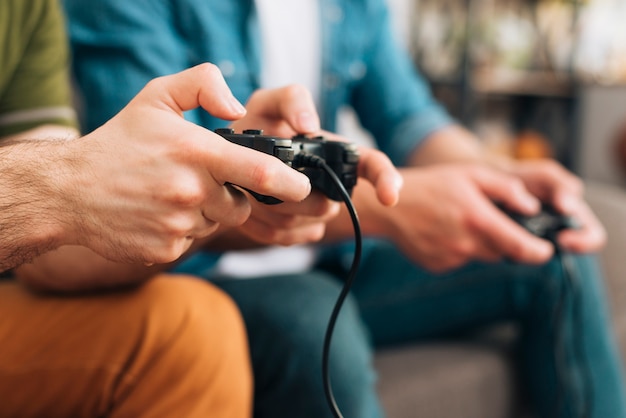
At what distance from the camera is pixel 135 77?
76cm

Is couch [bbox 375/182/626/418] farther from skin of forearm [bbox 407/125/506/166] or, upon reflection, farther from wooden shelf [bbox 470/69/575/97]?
wooden shelf [bbox 470/69/575/97]

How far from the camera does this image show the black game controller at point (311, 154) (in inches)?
15.4

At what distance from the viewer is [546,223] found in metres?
0.82

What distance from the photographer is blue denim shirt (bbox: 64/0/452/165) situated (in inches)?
30.1

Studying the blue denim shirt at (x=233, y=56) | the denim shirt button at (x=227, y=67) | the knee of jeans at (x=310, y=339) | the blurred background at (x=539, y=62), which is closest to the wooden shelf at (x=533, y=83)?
the blurred background at (x=539, y=62)

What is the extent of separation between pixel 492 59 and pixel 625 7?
0.52 m

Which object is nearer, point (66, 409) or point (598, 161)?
point (66, 409)

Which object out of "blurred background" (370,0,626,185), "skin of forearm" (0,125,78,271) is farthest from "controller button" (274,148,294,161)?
"blurred background" (370,0,626,185)

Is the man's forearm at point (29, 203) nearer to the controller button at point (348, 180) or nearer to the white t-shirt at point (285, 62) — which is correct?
the controller button at point (348, 180)

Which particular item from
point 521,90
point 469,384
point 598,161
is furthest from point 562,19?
point 469,384

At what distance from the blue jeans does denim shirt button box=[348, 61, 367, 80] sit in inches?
12.0

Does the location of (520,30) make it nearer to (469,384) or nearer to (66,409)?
(469,384)

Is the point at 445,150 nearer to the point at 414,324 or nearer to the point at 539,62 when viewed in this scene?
the point at 414,324

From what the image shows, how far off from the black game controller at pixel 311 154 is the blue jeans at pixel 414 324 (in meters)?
0.27
